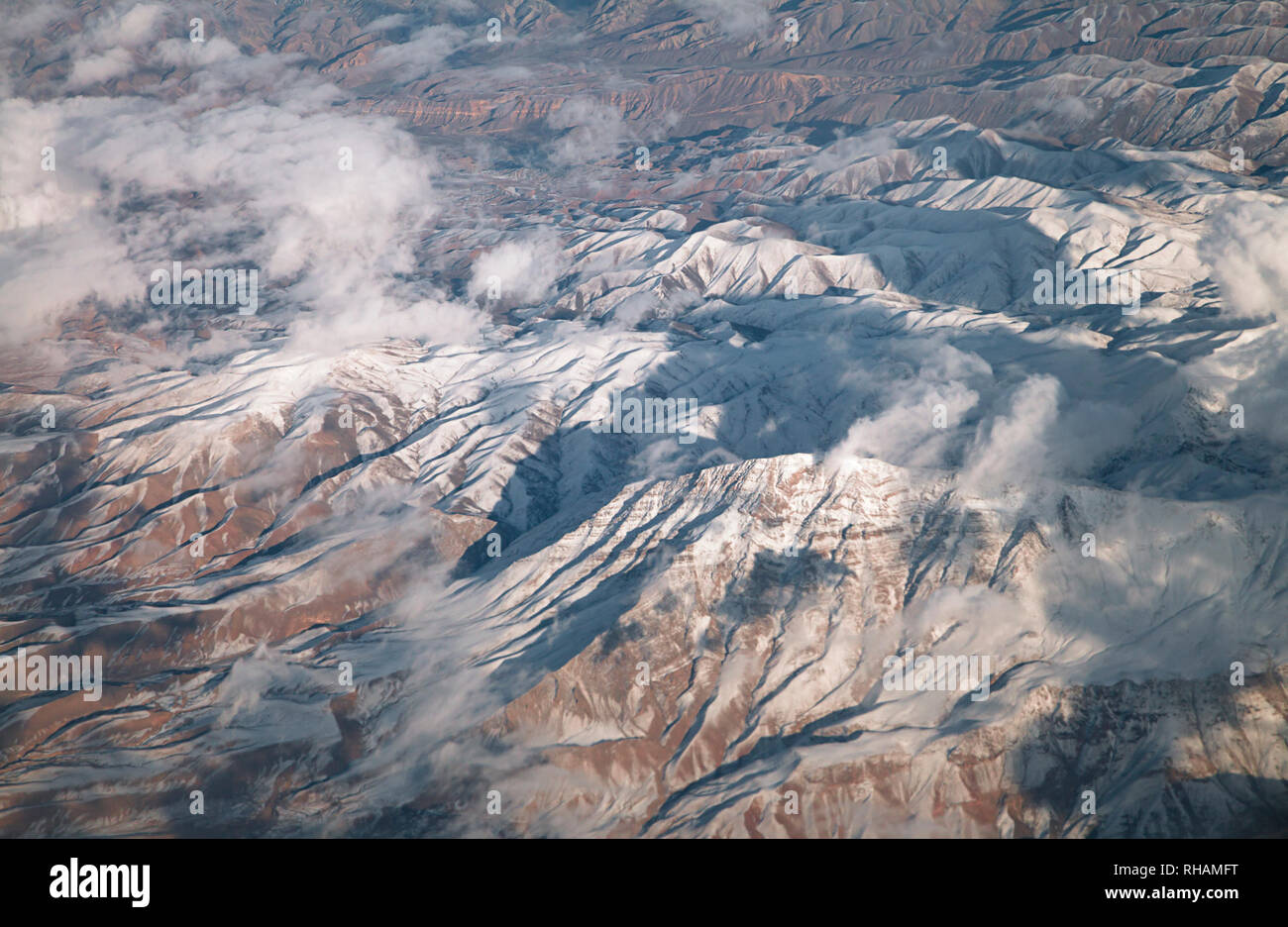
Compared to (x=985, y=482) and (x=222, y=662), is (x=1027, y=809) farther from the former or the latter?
(x=222, y=662)

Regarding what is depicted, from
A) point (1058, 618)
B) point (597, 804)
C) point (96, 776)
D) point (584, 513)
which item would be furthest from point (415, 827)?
point (1058, 618)

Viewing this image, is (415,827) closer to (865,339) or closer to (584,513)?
(584,513)

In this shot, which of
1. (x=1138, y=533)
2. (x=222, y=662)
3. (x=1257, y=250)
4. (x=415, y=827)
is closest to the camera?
(x=415, y=827)

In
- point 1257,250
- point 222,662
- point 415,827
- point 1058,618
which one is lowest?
point 415,827

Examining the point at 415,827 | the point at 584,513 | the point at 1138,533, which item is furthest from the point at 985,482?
the point at 415,827

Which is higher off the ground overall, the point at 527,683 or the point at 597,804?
the point at 527,683

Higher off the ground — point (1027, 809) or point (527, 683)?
point (527, 683)

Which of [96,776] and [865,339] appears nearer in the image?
[96,776]

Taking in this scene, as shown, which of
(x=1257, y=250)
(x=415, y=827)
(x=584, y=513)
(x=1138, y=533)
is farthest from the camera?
(x=1257, y=250)

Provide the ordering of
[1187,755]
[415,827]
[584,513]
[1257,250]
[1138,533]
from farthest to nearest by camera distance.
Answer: [1257,250]
[584,513]
[1138,533]
[415,827]
[1187,755]
